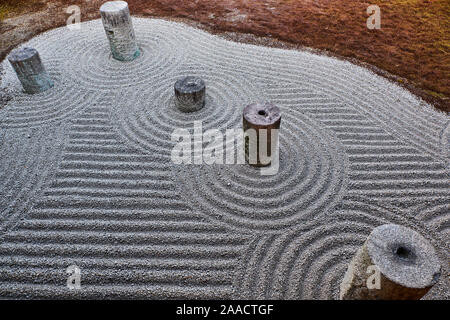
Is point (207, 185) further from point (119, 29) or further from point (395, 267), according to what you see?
point (119, 29)

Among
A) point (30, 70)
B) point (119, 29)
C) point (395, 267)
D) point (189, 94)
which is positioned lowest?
point (395, 267)

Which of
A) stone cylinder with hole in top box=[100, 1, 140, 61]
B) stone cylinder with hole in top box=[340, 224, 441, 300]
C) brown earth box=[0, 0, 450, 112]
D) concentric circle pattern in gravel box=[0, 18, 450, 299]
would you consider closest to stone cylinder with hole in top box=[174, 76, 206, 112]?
concentric circle pattern in gravel box=[0, 18, 450, 299]

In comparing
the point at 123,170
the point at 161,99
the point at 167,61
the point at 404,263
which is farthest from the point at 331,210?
the point at 167,61

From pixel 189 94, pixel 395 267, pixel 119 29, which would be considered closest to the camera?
pixel 395 267

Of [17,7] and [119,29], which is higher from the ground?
[17,7]

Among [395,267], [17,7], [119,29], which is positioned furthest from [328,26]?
[17,7]

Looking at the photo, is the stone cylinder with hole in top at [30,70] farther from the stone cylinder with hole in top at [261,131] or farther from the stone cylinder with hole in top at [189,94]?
the stone cylinder with hole in top at [261,131]

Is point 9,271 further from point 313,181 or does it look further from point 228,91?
point 228,91
